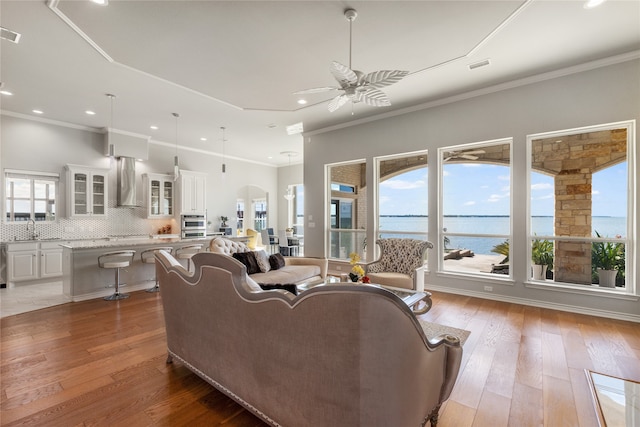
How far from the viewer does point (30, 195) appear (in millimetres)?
5594

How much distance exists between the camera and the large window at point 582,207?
3.70m

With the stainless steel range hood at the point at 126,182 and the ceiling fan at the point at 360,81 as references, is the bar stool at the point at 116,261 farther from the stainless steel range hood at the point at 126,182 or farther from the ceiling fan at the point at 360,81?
the ceiling fan at the point at 360,81

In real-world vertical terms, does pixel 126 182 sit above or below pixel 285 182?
below

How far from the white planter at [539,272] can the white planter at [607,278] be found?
588mm

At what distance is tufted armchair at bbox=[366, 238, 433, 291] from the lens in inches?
160

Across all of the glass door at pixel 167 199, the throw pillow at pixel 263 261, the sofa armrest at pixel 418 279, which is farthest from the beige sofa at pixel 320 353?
the glass door at pixel 167 199

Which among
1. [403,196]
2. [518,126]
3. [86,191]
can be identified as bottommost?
[403,196]

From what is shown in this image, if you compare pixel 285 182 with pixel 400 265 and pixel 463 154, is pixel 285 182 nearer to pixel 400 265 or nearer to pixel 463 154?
pixel 463 154

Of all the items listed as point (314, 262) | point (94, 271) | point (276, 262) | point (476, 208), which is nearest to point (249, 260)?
point (276, 262)

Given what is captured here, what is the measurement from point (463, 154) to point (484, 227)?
132 centimetres

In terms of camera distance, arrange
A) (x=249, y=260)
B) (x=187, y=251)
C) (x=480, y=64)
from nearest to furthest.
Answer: (x=480, y=64) → (x=249, y=260) → (x=187, y=251)

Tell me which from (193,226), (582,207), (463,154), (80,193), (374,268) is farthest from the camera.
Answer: (193,226)

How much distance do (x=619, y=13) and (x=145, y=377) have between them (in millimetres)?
5625

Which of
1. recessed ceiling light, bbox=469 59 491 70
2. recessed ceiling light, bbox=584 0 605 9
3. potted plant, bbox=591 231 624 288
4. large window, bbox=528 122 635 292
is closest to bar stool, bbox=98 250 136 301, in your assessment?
recessed ceiling light, bbox=469 59 491 70
